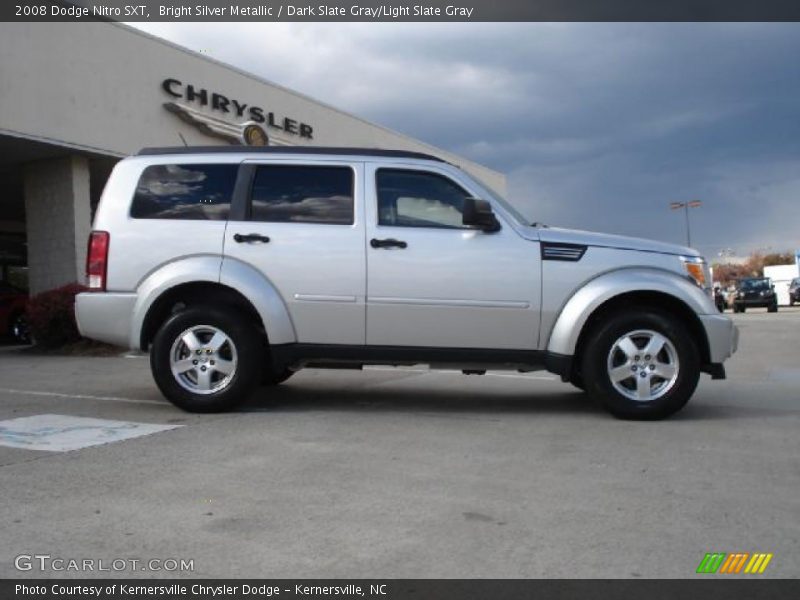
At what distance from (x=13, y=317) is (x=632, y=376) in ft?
48.1

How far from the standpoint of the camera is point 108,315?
20.7 ft

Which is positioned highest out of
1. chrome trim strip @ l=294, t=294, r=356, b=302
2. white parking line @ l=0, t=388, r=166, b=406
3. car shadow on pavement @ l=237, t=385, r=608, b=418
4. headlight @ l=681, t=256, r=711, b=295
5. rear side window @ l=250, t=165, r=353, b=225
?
rear side window @ l=250, t=165, r=353, b=225

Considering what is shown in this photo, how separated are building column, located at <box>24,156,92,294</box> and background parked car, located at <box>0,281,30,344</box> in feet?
2.57

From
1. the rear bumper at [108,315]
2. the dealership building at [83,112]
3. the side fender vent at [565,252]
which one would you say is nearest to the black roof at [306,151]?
the side fender vent at [565,252]

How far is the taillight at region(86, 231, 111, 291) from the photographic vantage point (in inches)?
249

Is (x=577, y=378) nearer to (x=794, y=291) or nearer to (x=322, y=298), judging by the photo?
(x=322, y=298)

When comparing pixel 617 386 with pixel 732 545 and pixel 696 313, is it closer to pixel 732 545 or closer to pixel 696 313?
pixel 696 313

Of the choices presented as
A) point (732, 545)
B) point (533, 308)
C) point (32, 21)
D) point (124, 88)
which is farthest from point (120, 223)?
point (124, 88)

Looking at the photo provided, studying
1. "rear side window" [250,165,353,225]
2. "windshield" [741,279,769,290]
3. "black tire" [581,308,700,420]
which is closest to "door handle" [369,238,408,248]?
"rear side window" [250,165,353,225]

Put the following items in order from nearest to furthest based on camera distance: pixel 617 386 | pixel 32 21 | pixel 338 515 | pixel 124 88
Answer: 1. pixel 338 515
2. pixel 617 386
3. pixel 32 21
4. pixel 124 88

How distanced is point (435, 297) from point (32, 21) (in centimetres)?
1170

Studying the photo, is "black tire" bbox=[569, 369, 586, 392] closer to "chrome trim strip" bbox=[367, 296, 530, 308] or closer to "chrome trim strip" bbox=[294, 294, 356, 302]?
"chrome trim strip" bbox=[367, 296, 530, 308]

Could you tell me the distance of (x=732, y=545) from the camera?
130 inches

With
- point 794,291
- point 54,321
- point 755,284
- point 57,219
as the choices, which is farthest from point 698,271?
point 794,291
